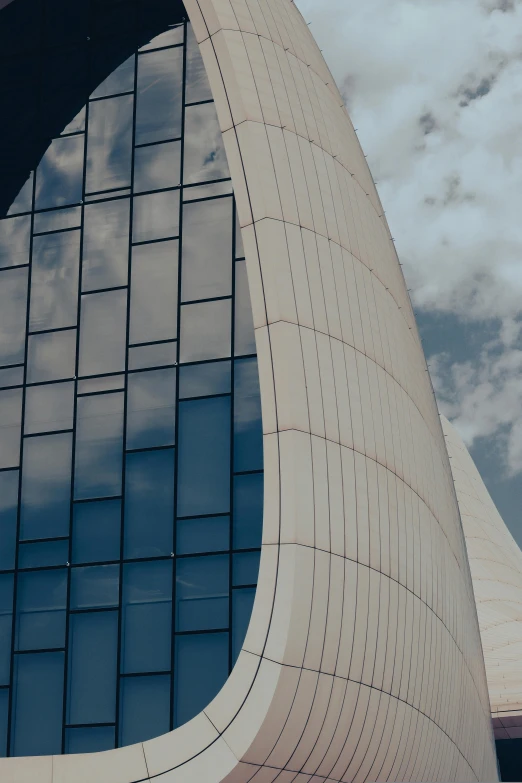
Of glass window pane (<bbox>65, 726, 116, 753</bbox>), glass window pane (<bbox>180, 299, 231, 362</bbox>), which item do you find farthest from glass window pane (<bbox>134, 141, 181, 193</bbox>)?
glass window pane (<bbox>65, 726, 116, 753</bbox>)

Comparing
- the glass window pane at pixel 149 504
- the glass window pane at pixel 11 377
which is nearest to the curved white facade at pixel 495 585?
the glass window pane at pixel 149 504

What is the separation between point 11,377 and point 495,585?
65.8ft

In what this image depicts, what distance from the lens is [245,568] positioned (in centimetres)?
1485

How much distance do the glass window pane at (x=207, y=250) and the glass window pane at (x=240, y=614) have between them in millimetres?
4702

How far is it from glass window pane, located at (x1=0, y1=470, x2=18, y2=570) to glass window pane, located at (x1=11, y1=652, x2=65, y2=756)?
5.08ft

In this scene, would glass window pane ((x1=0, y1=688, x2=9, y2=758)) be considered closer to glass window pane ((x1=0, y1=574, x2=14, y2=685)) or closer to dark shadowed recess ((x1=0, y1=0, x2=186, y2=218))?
glass window pane ((x1=0, y1=574, x2=14, y2=685))

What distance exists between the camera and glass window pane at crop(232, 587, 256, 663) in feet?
47.8

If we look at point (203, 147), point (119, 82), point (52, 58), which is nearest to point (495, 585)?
point (203, 147)

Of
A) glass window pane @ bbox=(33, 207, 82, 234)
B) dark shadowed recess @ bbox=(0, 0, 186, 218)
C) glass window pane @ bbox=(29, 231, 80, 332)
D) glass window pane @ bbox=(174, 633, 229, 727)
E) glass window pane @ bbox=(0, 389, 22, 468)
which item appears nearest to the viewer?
glass window pane @ bbox=(174, 633, 229, 727)

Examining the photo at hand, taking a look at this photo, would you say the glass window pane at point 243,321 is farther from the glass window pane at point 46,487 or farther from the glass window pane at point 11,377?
the glass window pane at point 11,377

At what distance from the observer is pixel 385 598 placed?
48.9 ft

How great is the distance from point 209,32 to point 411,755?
37.8 ft

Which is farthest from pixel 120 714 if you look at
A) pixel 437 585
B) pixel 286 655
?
pixel 437 585

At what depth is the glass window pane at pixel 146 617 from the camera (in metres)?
14.9
